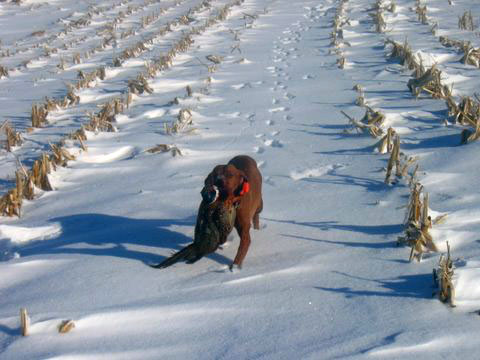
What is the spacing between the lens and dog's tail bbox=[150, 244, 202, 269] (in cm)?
340

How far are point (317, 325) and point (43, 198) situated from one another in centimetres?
311

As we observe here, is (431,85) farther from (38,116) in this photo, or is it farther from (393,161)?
(38,116)

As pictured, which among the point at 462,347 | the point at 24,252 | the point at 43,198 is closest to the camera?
the point at 462,347

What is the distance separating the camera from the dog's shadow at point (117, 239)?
383 centimetres

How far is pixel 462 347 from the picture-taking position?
2512 millimetres

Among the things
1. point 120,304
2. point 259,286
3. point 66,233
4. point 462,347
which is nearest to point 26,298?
point 120,304

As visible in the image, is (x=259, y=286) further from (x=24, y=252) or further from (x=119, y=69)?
(x=119, y=69)

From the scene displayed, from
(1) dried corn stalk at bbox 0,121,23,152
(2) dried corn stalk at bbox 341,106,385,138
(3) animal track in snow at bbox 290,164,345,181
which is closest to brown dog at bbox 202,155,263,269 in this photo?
(3) animal track in snow at bbox 290,164,345,181

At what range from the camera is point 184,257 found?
11.3 feet

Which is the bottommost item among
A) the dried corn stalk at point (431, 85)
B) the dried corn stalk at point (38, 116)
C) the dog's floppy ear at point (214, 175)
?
the dried corn stalk at point (38, 116)

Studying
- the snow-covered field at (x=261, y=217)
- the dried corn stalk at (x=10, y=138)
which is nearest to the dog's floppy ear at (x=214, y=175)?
the snow-covered field at (x=261, y=217)

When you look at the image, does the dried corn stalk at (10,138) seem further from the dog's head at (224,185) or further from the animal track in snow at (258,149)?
the dog's head at (224,185)

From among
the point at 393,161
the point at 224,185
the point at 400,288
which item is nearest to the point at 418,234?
the point at 400,288

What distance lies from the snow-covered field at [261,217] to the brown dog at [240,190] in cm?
21
